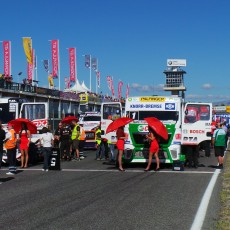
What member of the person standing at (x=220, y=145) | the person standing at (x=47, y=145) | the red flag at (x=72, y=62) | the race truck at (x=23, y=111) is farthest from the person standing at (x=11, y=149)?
the red flag at (x=72, y=62)

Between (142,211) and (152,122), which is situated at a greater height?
(152,122)

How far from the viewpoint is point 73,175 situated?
1505 centimetres

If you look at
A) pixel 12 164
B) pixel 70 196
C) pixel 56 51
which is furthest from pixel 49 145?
pixel 56 51

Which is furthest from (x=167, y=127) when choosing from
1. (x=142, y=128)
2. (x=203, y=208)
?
(x=203, y=208)

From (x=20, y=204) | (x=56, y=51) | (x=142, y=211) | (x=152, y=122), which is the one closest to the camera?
(x=142, y=211)

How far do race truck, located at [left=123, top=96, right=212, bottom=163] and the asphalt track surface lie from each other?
→ 37.0 inches

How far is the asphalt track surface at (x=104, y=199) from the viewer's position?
7867mm

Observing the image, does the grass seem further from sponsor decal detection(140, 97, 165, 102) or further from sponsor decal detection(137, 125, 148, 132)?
sponsor decal detection(140, 97, 165, 102)

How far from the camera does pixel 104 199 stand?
1018 cm

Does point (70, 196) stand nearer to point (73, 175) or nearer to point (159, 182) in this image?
point (159, 182)

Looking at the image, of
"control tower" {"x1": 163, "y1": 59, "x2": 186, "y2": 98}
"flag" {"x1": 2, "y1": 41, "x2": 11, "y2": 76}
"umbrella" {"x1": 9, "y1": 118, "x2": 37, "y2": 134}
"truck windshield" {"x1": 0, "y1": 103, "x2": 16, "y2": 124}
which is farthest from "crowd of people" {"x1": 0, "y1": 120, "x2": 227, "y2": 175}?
"control tower" {"x1": 163, "y1": 59, "x2": 186, "y2": 98}

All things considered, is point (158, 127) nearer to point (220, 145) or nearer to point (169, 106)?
point (169, 106)

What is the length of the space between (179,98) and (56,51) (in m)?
36.7

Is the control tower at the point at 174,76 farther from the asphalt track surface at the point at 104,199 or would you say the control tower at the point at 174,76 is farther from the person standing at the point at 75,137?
the asphalt track surface at the point at 104,199
